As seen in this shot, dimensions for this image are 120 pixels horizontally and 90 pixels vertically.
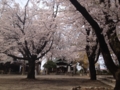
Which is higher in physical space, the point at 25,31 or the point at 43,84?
the point at 25,31

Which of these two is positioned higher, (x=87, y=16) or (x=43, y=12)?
(x=43, y=12)

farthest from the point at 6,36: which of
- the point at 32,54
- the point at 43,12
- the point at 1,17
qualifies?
the point at 43,12

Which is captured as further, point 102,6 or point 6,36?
point 6,36

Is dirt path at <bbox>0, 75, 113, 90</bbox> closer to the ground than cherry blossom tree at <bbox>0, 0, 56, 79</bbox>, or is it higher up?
closer to the ground

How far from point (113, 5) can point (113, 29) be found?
1.41m

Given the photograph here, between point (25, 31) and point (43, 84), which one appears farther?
point (25, 31)

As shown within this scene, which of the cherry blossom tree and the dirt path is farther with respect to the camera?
the cherry blossom tree

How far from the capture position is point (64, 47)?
2181 centimetres

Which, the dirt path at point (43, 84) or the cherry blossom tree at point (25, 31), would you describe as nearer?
the dirt path at point (43, 84)

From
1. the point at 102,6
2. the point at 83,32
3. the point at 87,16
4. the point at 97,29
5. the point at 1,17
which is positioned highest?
the point at 1,17

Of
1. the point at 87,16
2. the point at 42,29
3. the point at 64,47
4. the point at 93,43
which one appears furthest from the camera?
the point at 64,47

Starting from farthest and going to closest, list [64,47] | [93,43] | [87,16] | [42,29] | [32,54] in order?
[64,47]
[32,54]
[42,29]
[93,43]
[87,16]

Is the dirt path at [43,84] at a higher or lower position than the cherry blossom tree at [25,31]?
lower

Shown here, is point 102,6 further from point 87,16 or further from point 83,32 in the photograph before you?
point 83,32
